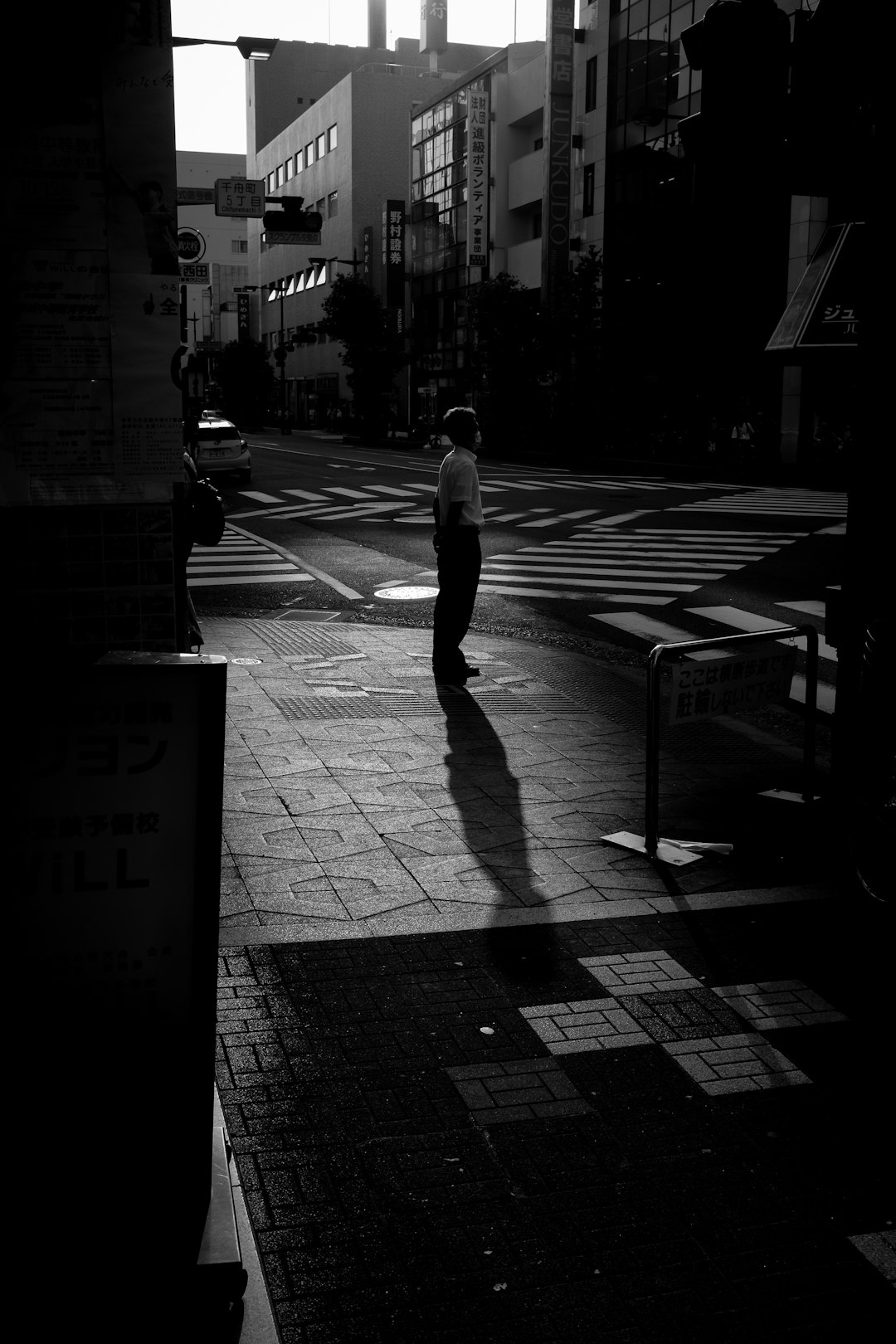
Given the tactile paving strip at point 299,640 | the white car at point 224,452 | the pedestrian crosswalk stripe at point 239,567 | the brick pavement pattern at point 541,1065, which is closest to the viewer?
the brick pavement pattern at point 541,1065

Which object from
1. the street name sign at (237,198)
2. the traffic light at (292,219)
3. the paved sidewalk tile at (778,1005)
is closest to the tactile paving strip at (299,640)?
the paved sidewalk tile at (778,1005)

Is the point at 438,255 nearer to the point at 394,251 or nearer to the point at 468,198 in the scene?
the point at 394,251

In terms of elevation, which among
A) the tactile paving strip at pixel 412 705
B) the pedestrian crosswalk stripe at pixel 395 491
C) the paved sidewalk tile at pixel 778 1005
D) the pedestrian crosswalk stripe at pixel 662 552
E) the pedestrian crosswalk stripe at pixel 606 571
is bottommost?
the paved sidewalk tile at pixel 778 1005

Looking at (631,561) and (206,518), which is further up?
(206,518)

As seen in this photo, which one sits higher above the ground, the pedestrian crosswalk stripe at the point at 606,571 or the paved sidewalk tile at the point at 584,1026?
the pedestrian crosswalk stripe at the point at 606,571

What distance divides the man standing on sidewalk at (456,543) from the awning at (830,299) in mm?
3541

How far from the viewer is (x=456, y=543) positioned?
9938 mm

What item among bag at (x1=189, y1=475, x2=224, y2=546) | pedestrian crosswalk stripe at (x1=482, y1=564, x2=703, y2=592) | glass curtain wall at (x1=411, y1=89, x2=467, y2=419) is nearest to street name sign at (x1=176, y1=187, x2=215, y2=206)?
pedestrian crosswalk stripe at (x1=482, y1=564, x2=703, y2=592)

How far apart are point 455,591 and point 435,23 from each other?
10621cm

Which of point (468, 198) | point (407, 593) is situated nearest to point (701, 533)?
point (407, 593)

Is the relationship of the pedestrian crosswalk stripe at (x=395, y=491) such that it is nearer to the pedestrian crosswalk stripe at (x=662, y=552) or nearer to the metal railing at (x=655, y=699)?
the pedestrian crosswalk stripe at (x=662, y=552)

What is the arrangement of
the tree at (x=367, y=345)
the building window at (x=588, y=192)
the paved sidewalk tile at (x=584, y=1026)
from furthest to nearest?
1. the tree at (x=367, y=345)
2. the building window at (x=588, y=192)
3. the paved sidewalk tile at (x=584, y=1026)

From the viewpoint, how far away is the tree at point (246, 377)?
288ft

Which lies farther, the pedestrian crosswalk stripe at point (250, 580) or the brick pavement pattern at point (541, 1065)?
the pedestrian crosswalk stripe at point (250, 580)
